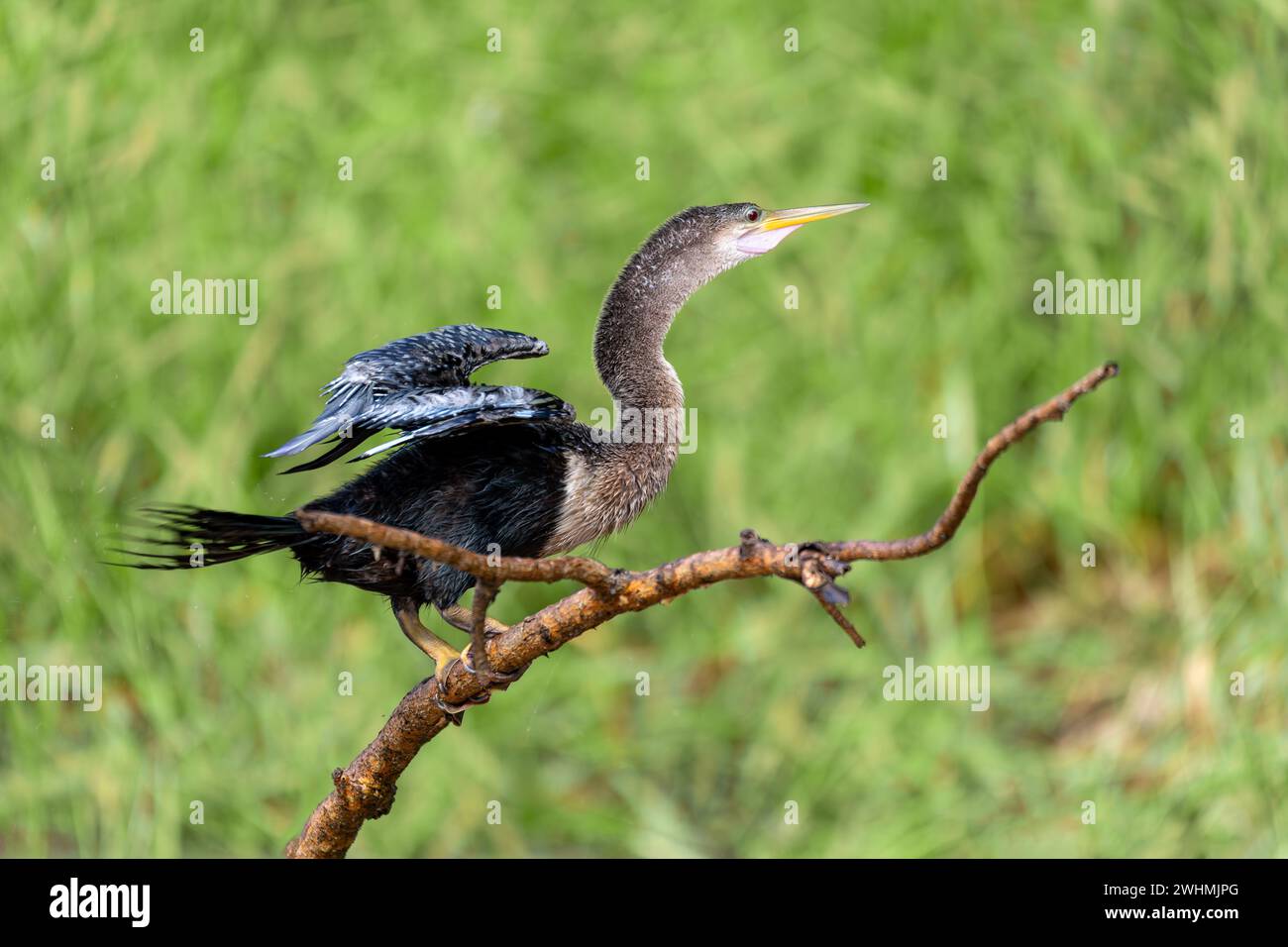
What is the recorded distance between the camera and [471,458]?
12.1 ft

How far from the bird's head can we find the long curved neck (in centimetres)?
3

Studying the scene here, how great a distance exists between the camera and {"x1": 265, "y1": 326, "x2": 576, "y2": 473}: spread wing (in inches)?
132

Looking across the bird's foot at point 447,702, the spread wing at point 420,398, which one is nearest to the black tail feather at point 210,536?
the spread wing at point 420,398

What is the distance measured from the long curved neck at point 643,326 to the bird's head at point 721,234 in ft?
0.09

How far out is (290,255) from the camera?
7.11 meters

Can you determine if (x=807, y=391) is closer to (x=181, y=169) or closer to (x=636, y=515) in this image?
(x=181, y=169)

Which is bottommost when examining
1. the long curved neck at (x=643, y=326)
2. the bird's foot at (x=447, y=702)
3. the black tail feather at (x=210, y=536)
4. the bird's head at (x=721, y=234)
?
the bird's foot at (x=447, y=702)

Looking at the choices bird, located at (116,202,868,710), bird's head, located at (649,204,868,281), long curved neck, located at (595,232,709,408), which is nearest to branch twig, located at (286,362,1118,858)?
bird, located at (116,202,868,710)

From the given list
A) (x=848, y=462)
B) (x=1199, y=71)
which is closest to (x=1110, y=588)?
(x=848, y=462)

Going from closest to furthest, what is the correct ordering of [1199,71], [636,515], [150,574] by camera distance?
[636,515] → [150,574] → [1199,71]

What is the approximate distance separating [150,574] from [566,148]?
2.54 meters

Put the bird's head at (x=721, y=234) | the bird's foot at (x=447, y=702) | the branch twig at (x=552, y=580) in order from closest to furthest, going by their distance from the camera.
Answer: the branch twig at (x=552, y=580)
the bird's foot at (x=447, y=702)
the bird's head at (x=721, y=234)

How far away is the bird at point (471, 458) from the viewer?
3400mm

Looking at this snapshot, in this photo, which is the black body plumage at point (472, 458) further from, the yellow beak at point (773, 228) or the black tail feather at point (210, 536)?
the yellow beak at point (773, 228)
